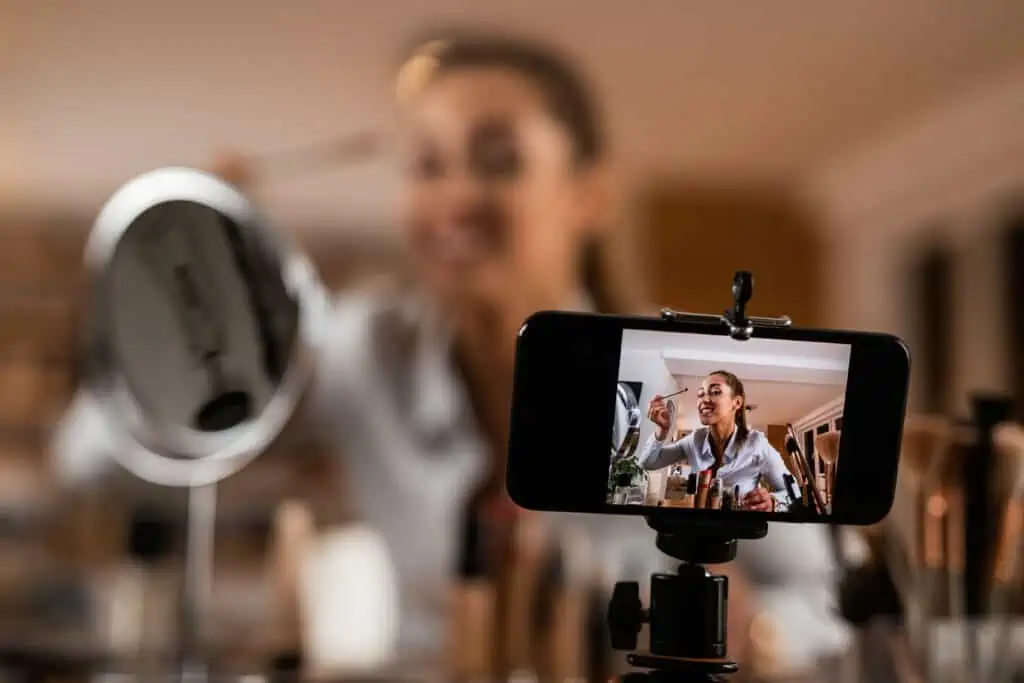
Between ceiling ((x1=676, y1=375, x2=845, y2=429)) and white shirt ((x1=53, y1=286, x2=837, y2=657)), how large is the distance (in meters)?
0.34

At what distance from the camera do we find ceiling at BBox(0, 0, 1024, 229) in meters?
1.30

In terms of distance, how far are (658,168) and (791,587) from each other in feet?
4.36

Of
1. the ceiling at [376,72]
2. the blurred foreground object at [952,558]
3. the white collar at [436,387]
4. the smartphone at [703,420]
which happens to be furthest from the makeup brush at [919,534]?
the ceiling at [376,72]

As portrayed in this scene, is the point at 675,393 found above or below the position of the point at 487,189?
below

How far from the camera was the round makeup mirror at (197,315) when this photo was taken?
1.30 ft

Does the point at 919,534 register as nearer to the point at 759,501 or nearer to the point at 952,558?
the point at 952,558

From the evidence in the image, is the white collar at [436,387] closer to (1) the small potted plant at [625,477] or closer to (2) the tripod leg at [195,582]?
(2) the tripod leg at [195,582]

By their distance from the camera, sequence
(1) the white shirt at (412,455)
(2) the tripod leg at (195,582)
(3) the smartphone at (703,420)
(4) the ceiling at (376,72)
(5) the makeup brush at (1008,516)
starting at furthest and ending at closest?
(4) the ceiling at (376,72), (1) the white shirt at (412,455), (2) the tripod leg at (195,582), (5) the makeup brush at (1008,516), (3) the smartphone at (703,420)

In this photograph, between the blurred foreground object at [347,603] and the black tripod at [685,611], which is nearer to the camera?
the black tripod at [685,611]

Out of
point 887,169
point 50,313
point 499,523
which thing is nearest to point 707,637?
point 499,523

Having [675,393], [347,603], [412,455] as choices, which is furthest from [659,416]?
[412,455]

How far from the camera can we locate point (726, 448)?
0.31 metres

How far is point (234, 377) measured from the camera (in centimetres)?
40

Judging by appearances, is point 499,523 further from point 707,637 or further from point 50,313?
point 50,313
